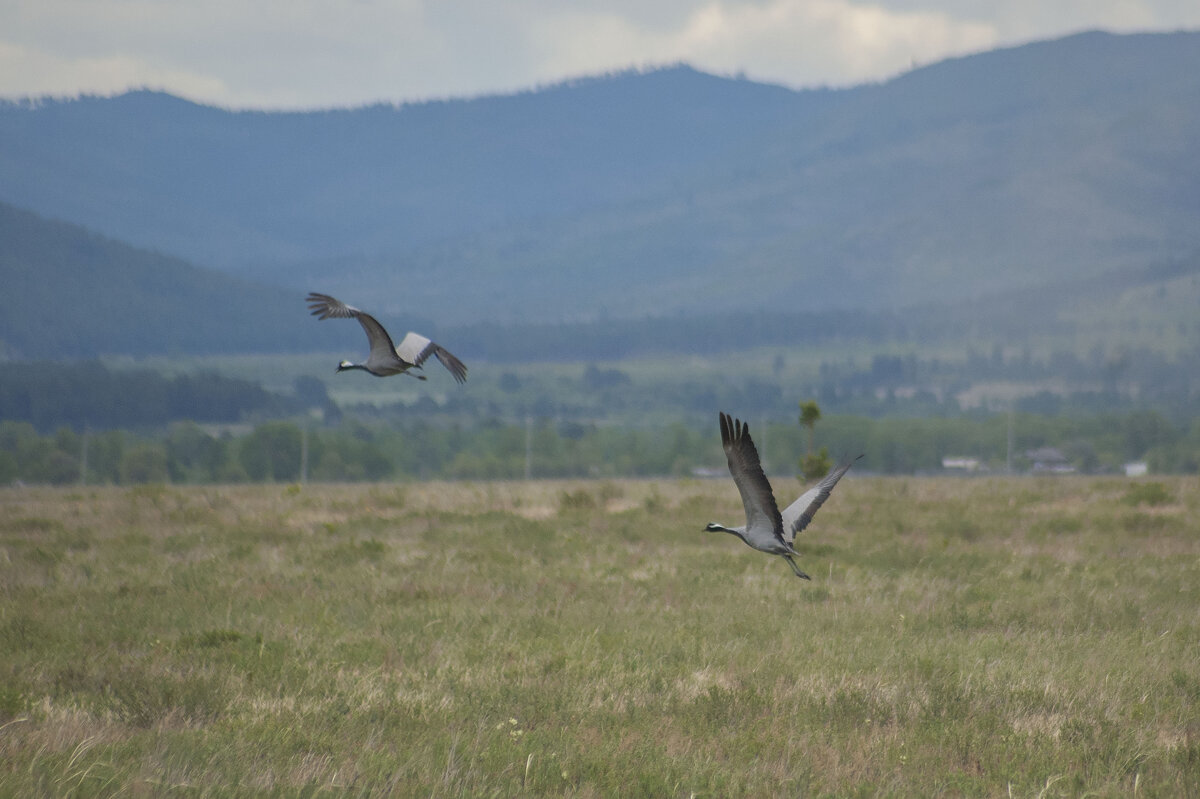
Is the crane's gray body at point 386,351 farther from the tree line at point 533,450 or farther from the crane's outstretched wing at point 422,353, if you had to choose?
the tree line at point 533,450

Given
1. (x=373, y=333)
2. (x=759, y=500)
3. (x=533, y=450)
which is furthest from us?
(x=533, y=450)

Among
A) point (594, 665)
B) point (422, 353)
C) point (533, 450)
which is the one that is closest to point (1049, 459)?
point (533, 450)

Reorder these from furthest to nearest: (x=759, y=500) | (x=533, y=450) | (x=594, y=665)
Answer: (x=533, y=450) < (x=594, y=665) < (x=759, y=500)

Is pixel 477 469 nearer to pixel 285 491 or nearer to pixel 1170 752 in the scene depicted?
pixel 285 491

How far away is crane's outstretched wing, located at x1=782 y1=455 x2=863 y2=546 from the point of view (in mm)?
9852

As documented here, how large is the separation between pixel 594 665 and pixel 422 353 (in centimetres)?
376

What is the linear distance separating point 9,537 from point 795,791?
18.1 m

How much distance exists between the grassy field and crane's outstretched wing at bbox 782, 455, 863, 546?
63.9 inches

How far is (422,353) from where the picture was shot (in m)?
10.1

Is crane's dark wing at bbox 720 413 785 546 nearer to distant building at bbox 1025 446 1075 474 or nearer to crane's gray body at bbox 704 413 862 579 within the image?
crane's gray body at bbox 704 413 862 579

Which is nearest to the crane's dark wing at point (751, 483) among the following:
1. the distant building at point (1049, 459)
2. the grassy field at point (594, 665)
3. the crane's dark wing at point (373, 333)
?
the grassy field at point (594, 665)

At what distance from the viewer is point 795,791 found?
8.78 metres

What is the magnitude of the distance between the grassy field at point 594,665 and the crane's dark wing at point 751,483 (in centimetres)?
168

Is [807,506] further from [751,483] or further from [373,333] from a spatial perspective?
[373,333]
